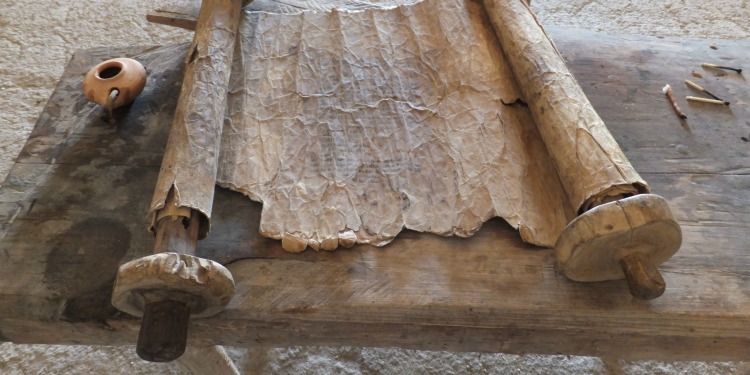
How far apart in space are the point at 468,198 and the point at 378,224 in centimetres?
16

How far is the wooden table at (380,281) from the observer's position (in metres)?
0.89

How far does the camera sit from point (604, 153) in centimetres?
95

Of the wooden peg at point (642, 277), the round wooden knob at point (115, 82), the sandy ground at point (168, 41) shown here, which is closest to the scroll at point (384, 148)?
the wooden peg at point (642, 277)

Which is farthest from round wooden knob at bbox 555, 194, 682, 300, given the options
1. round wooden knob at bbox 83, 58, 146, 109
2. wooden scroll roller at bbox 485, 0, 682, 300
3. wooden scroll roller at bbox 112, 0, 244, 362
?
round wooden knob at bbox 83, 58, 146, 109

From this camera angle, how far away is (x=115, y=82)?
1.20 meters

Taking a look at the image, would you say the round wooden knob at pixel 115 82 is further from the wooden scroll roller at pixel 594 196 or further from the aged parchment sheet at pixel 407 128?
the wooden scroll roller at pixel 594 196

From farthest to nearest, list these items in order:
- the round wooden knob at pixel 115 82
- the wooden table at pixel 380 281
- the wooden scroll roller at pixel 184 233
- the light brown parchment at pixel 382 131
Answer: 1. the round wooden knob at pixel 115 82
2. the light brown parchment at pixel 382 131
3. the wooden table at pixel 380 281
4. the wooden scroll roller at pixel 184 233

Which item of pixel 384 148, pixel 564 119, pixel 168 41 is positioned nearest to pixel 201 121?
pixel 384 148

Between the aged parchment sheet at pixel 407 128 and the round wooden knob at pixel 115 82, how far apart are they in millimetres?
197

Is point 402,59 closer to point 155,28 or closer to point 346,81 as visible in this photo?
point 346,81

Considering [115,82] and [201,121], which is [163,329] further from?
[115,82]

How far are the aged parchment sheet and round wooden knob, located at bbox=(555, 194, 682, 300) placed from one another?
87 mm

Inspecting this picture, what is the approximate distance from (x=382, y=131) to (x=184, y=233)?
43cm

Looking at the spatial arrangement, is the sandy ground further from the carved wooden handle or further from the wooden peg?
the wooden peg
